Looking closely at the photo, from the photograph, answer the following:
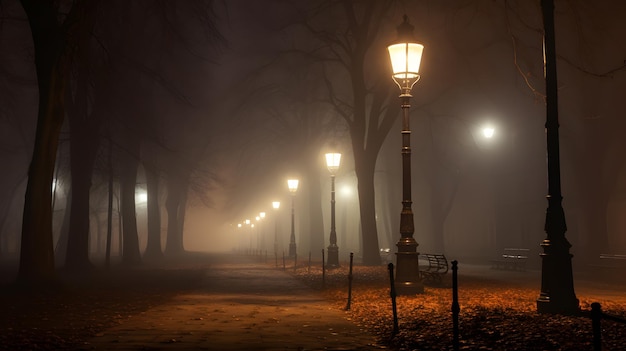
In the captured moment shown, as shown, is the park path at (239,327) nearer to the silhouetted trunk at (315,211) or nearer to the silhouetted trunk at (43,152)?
the silhouetted trunk at (43,152)

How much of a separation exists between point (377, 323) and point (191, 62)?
992 inches

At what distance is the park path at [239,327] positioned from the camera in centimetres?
1018

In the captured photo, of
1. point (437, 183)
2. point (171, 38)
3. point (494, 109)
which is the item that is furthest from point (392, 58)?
point (437, 183)

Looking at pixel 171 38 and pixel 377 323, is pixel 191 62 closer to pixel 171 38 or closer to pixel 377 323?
pixel 171 38

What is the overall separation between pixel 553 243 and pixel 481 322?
7.04 ft

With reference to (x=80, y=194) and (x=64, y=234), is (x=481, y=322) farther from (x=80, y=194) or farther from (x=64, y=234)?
(x=64, y=234)

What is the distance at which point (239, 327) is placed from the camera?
12.2 m

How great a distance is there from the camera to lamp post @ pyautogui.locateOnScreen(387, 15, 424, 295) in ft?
58.0

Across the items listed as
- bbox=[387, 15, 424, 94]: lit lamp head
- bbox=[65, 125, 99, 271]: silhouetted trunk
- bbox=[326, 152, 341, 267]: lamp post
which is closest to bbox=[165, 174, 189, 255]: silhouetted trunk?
bbox=[65, 125, 99, 271]: silhouetted trunk

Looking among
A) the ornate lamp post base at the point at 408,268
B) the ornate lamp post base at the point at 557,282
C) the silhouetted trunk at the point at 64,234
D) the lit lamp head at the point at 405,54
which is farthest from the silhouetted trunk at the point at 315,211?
the ornate lamp post base at the point at 557,282

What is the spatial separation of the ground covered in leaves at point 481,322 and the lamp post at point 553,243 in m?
0.37

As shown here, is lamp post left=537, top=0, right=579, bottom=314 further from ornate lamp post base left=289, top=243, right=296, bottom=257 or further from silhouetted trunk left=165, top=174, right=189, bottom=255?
silhouetted trunk left=165, top=174, right=189, bottom=255

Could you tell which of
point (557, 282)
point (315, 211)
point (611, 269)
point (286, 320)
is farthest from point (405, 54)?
point (315, 211)

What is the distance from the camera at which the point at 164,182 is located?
62.1 meters
